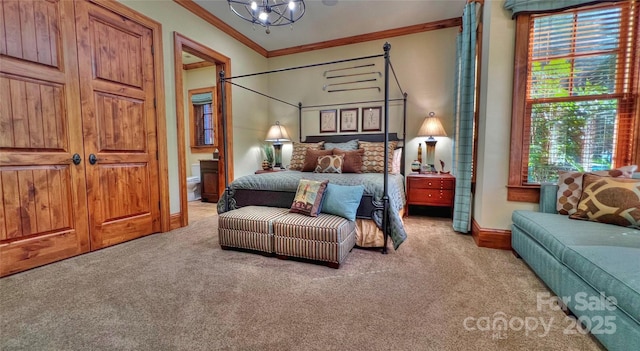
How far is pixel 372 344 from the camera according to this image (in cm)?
128

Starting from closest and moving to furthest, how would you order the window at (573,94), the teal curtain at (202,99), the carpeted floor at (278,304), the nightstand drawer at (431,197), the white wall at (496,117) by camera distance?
the carpeted floor at (278,304), the window at (573,94), the white wall at (496,117), the nightstand drawer at (431,197), the teal curtain at (202,99)

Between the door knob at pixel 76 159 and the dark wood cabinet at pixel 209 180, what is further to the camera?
the dark wood cabinet at pixel 209 180

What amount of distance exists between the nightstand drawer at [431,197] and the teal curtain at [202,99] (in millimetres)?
4726

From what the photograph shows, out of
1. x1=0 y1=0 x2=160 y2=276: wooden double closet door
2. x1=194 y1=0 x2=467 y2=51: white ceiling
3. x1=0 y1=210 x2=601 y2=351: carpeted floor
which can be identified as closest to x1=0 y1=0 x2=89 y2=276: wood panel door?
x1=0 y1=0 x2=160 y2=276: wooden double closet door

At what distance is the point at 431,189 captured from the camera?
3.62 meters

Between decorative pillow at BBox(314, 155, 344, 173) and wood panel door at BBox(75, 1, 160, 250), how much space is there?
6.57 ft

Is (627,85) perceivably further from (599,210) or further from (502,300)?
(502,300)

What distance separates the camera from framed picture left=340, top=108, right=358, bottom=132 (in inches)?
180

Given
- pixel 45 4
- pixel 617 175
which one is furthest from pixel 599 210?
pixel 45 4

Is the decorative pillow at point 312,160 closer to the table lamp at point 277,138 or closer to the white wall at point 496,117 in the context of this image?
the table lamp at point 277,138

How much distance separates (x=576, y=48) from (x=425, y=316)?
270 centimetres

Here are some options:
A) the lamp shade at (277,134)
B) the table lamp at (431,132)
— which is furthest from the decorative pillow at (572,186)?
the lamp shade at (277,134)

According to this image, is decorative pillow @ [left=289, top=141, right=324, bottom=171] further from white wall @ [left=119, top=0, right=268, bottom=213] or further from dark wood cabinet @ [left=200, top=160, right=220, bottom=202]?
dark wood cabinet @ [left=200, top=160, right=220, bottom=202]

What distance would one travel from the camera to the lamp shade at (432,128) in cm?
379
